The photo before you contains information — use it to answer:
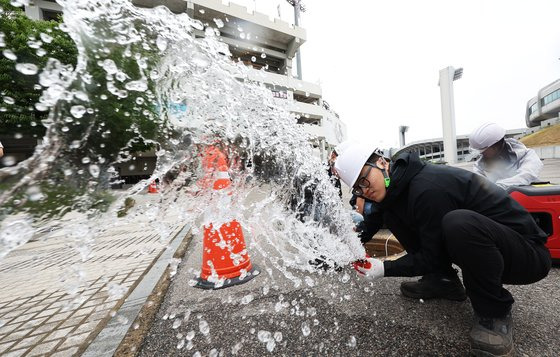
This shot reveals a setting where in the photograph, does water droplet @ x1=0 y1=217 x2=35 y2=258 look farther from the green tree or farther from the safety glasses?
the green tree

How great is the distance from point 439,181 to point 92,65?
7.75 ft

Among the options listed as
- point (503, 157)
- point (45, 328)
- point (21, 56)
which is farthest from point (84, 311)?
point (21, 56)

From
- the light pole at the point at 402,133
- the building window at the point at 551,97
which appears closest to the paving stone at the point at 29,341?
the light pole at the point at 402,133

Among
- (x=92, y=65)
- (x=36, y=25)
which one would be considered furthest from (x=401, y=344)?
(x=36, y=25)

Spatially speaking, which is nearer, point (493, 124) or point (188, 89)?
point (188, 89)

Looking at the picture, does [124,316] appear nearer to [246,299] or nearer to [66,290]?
[246,299]

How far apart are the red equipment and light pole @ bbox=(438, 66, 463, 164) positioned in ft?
129

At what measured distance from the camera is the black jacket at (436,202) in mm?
1613

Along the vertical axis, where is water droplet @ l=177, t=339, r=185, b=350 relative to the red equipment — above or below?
below

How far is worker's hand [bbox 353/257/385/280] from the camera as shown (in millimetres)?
1860

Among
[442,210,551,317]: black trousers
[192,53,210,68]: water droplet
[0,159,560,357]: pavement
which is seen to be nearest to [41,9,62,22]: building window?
[0,159,560,357]: pavement

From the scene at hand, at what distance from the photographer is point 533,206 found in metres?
2.44

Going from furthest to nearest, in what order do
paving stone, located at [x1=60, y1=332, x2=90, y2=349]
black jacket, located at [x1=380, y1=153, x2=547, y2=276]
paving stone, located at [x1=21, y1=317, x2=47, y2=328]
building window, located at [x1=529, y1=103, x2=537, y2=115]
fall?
building window, located at [x1=529, y1=103, x2=537, y2=115] < paving stone, located at [x1=21, y1=317, x2=47, y2=328] < paving stone, located at [x1=60, y1=332, x2=90, y2=349] < black jacket, located at [x1=380, y1=153, x2=547, y2=276]

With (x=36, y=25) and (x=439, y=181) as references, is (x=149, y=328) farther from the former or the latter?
(x=36, y=25)
